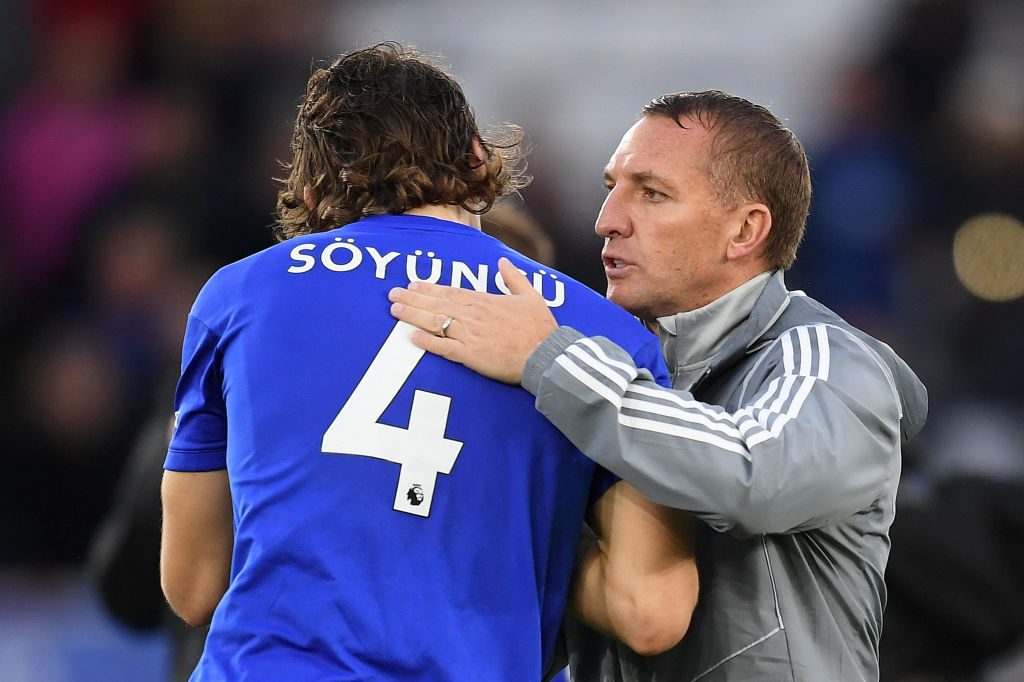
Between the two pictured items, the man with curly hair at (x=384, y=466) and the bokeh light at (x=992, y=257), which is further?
the bokeh light at (x=992, y=257)

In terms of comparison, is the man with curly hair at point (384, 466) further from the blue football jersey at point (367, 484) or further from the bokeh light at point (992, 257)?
the bokeh light at point (992, 257)

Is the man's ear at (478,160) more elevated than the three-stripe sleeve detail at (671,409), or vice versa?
the man's ear at (478,160)

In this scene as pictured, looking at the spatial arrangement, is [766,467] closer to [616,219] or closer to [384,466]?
[384,466]

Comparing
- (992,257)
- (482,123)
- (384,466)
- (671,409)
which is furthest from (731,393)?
(992,257)

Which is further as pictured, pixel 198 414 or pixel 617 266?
pixel 617 266

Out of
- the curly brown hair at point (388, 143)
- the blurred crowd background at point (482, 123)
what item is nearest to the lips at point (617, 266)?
the curly brown hair at point (388, 143)

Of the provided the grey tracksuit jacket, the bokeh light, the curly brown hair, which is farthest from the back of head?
the bokeh light

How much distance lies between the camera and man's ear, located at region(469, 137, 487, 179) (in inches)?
75.1

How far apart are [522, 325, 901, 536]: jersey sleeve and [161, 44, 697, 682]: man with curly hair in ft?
0.27

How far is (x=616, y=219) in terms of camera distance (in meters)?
2.34

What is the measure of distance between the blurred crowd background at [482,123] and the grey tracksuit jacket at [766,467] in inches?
96.5

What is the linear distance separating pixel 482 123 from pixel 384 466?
3.89m

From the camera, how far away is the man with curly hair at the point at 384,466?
1571 mm

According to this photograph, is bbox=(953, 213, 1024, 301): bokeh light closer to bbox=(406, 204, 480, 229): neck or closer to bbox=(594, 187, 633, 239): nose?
bbox=(594, 187, 633, 239): nose
